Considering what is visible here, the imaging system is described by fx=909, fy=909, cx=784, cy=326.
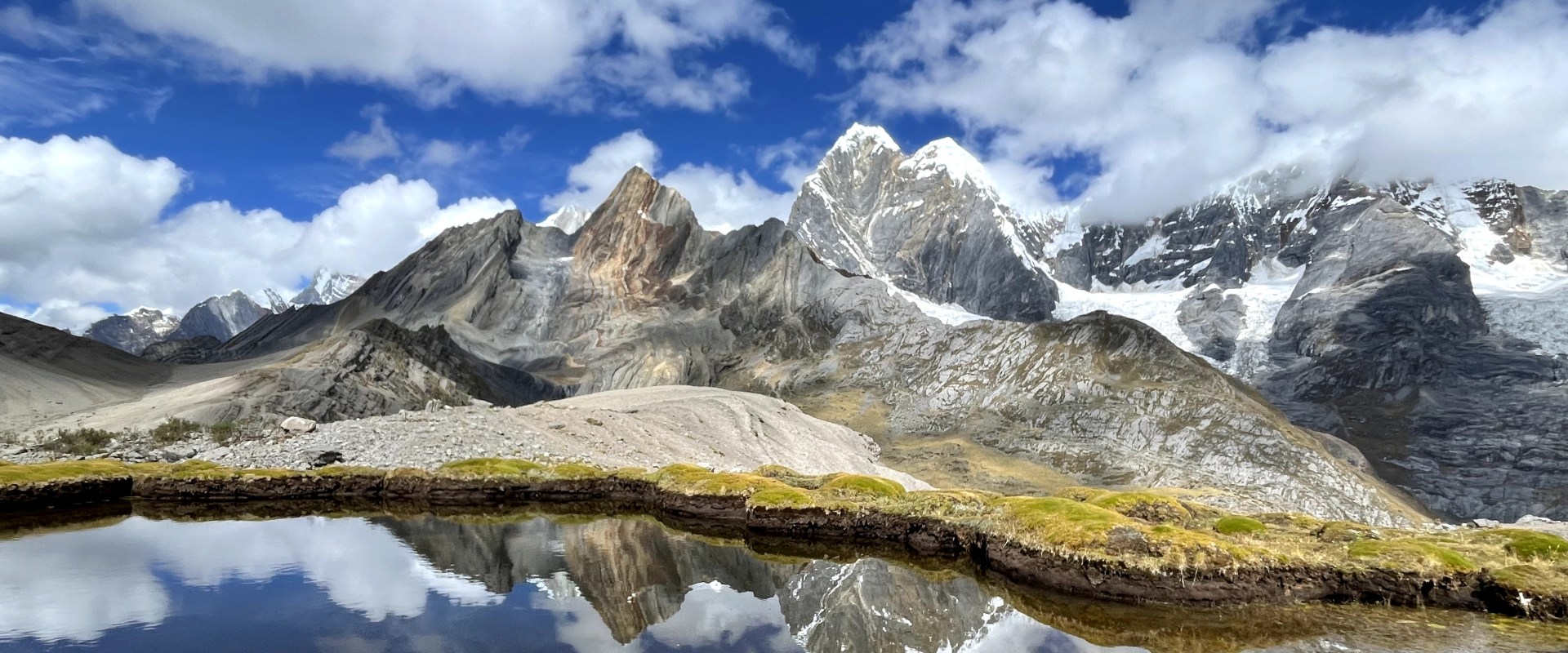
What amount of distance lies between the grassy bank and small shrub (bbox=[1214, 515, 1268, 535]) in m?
0.17

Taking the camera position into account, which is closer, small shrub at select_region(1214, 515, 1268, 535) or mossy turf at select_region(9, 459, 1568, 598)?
mossy turf at select_region(9, 459, 1568, 598)

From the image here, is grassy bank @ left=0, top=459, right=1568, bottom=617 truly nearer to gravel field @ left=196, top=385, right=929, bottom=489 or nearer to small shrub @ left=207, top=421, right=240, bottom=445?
gravel field @ left=196, top=385, right=929, bottom=489

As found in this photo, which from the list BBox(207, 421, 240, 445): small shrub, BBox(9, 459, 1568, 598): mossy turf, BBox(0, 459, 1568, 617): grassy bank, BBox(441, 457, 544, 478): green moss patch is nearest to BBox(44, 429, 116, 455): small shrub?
BBox(207, 421, 240, 445): small shrub

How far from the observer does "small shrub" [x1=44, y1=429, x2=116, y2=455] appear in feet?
285

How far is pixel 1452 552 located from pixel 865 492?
1177 inches

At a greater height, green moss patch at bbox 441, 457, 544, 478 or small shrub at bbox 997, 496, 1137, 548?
green moss patch at bbox 441, 457, 544, 478

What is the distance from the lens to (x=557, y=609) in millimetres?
33156

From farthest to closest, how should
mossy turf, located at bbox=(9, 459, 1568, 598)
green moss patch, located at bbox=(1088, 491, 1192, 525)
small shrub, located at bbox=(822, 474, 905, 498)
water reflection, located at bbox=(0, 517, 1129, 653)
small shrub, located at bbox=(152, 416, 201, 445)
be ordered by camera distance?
small shrub, located at bbox=(152, 416, 201, 445) → small shrub, located at bbox=(822, 474, 905, 498) → green moss patch, located at bbox=(1088, 491, 1192, 525) → mossy turf, located at bbox=(9, 459, 1568, 598) → water reflection, located at bbox=(0, 517, 1129, 653)

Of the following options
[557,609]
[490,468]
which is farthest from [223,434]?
[557,609]

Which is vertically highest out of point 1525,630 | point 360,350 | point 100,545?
point 360,350

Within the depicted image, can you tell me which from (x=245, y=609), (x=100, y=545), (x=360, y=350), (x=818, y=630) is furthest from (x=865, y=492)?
(x=360, y=350)

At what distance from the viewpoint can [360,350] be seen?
199 meters

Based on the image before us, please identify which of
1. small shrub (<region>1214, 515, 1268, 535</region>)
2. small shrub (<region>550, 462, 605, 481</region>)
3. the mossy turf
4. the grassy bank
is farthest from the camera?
small shrub (<region>550, 462, 605, 481</region>)

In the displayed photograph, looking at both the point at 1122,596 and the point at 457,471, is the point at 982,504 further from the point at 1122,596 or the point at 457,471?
the point at 457,471
